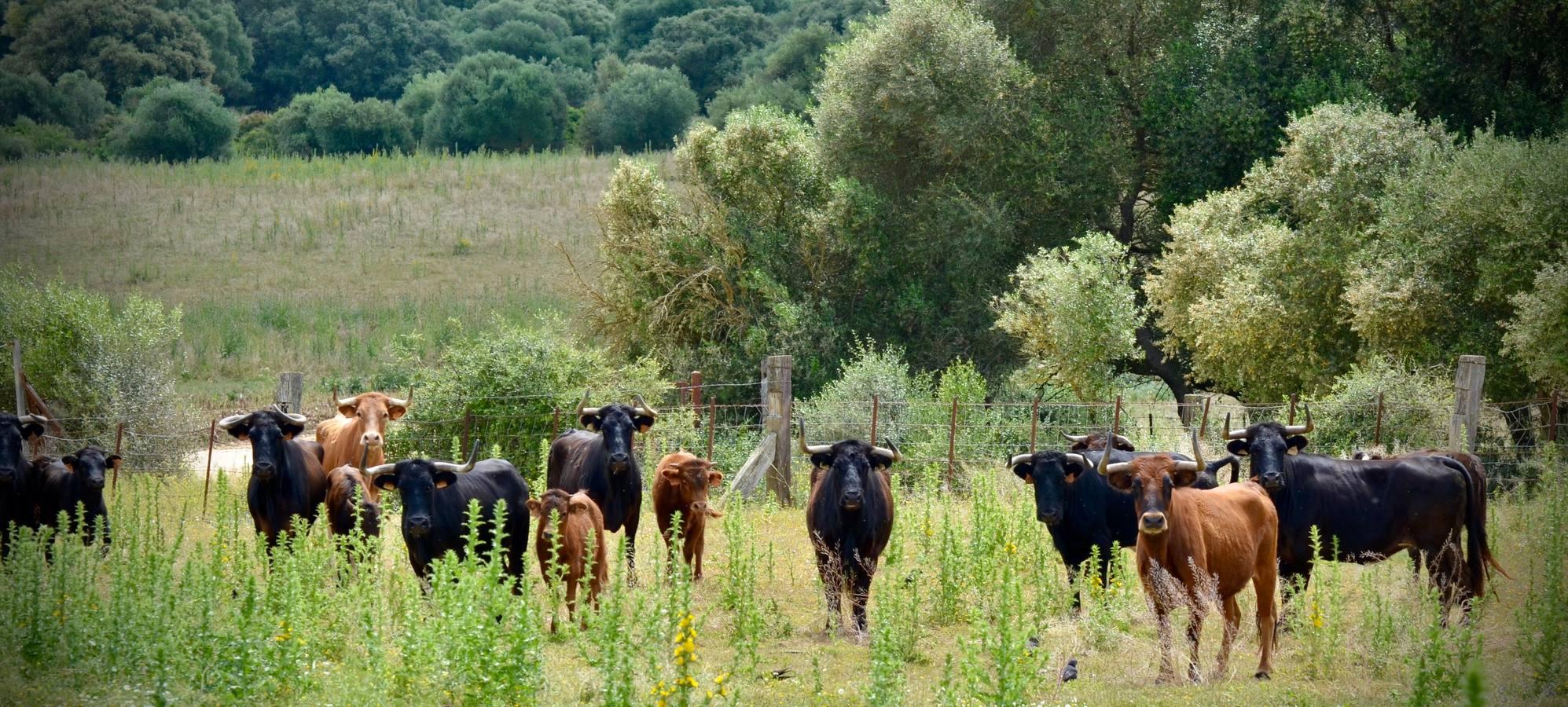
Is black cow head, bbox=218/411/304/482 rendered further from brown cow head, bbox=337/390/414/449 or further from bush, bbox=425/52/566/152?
bush, bbox=425/52/566/152

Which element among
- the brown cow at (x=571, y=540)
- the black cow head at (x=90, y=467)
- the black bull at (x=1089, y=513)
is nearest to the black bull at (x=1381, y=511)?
the black bull at (x=1089, y=513)

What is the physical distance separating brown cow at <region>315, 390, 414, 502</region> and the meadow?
2012 mm

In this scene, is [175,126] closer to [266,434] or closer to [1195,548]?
[266,434]

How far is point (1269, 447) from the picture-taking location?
1130cm

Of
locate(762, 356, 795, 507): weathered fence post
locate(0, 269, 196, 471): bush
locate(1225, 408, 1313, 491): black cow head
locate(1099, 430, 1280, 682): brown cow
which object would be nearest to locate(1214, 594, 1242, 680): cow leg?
locate(1099, 430, 1280, 682): brown cow

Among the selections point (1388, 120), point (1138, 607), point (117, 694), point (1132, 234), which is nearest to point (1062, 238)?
point (1132, 234)

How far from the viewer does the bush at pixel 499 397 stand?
19.1m

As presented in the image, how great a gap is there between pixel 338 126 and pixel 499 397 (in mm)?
38191

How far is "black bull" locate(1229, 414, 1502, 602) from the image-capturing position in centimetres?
1117

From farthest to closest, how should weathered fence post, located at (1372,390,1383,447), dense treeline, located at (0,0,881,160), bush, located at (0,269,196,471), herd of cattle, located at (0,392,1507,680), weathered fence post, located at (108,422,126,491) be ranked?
bush, located at (0,269,196,471) → dense treeline, located at (0,0,881,160) → weathered fence post, located at (1372,390,1383,447) → weathered fence post, located at (108,422,126,491) → herd of cattle, located at (0,392,1507,680)

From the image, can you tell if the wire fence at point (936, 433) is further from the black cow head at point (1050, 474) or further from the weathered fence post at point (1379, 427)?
the black cow head at point (1050, 474)

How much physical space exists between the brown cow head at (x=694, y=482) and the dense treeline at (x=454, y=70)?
24.2ft

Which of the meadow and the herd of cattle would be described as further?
the herd of cattle

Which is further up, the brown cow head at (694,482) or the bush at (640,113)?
the bush at (640,113)
